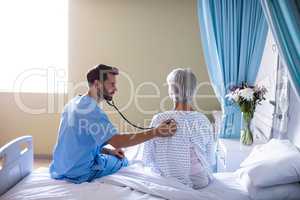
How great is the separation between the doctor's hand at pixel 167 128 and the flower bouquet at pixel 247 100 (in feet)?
2.41

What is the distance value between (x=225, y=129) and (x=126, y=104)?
55.5 inches

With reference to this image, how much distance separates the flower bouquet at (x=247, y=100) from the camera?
7.67ft

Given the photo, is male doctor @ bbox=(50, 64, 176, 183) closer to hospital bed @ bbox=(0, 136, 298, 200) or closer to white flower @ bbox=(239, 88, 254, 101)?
hospital bed @ bbox=(0, 136, 298, 200)

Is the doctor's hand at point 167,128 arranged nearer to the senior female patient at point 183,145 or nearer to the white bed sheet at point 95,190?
the senior female patient at point 183,145

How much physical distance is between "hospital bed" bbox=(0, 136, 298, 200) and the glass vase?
57cm

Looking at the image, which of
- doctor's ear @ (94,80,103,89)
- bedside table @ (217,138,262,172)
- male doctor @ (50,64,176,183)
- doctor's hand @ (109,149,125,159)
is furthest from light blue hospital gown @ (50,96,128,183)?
bedside table @ (217,138,262,172)

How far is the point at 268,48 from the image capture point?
2.57m

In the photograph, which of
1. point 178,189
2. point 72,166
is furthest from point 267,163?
point 72,166

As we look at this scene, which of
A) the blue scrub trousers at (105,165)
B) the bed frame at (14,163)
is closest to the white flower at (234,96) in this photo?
the bed frame at (14,163)

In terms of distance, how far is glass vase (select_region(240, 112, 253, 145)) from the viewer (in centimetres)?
243

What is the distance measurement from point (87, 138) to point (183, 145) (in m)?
0.56

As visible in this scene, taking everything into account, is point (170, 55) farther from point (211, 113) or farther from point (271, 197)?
point (271, 197)

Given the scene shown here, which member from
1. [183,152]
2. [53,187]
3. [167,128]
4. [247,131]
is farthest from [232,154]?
[53,187]

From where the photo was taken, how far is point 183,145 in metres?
1.87
